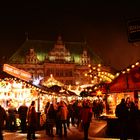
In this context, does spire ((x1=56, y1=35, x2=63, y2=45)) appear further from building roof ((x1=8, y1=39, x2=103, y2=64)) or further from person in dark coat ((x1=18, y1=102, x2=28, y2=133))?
person in dark coat ((x1=18, y1=102, x2=28, y2=133))

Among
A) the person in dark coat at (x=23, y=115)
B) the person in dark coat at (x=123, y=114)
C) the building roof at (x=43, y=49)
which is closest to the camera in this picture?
the person in dark coat at (x=123, y=114)

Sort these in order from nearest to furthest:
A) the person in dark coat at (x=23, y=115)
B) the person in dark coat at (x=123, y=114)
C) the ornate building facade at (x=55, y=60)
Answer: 1. the person in dark coat at (x=123, y=114)
2. the person in dark coat at (x=23, y=115)
3. the ornate building facade at (x=55, y=60)

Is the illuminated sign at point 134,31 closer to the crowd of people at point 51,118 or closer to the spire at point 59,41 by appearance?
the crowd of people at point 51,118

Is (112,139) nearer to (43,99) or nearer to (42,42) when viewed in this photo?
(43,99)

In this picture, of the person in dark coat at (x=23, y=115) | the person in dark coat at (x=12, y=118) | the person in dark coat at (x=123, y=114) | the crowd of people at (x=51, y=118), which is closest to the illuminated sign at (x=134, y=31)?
the crowd of people at (x=51, y=118)

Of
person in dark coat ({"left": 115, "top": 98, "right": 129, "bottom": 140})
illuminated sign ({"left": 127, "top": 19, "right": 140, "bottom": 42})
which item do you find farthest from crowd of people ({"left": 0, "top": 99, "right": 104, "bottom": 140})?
illuminated sign ({"left": 127, "top": 19, "right": 140, "bottom": 42})

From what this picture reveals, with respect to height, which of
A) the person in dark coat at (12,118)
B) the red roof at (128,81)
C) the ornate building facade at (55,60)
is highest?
the ornate building facade at (55,60)

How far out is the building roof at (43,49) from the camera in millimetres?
73562

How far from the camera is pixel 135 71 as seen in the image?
12461mm

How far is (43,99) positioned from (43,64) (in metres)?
49.8

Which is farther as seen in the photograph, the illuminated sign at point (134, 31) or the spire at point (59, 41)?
the spire at point (59, 41)

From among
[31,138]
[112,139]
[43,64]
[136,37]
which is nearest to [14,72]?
[31,138]

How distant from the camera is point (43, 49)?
250 ft

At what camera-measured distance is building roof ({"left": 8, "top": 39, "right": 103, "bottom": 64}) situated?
73562 mm
